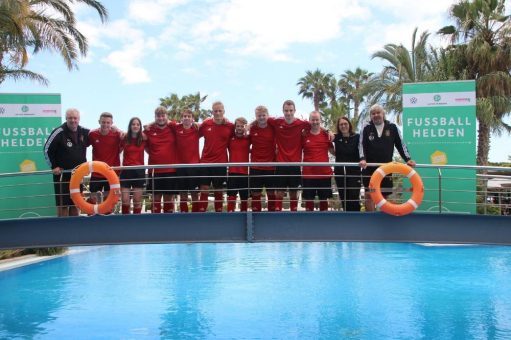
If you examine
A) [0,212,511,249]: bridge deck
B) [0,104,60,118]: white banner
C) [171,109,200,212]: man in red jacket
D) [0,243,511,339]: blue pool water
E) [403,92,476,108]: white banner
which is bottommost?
[0,243,511,339]: blue pool water

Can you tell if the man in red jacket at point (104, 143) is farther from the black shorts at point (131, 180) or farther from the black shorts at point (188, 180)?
the black shorts at point (188, 180)

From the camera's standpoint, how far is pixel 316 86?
48062mm

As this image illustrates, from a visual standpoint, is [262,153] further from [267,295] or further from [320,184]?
[267,295]

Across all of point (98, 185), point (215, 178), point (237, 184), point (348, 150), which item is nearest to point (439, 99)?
point (348, 150)

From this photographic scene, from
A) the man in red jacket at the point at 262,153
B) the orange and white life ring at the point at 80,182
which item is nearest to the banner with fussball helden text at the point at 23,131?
the orange and white life ring at the point at 80,182

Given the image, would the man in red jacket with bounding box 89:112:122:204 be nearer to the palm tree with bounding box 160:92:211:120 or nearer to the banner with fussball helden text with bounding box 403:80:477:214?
the banner with fussball helden text with bounding box 403:80:477:214

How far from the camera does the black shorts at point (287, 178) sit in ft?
25.5

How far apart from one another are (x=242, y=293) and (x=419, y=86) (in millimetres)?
7264

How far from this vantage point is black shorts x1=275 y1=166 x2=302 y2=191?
25.5ft

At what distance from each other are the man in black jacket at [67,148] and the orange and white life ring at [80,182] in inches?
24.8

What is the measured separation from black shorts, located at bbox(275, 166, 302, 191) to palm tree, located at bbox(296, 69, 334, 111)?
39.9m

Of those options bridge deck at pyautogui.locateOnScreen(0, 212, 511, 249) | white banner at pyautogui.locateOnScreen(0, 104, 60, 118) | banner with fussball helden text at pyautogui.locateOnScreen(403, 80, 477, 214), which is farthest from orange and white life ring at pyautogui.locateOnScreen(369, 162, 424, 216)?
white banner at pyautogui.locateOnScreen(0, 104, 60, 118)

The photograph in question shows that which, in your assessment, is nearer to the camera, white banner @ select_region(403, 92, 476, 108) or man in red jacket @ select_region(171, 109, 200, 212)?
man in red jacket @ select_region(171, 109, 200, 212)

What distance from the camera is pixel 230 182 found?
25.9 ft
